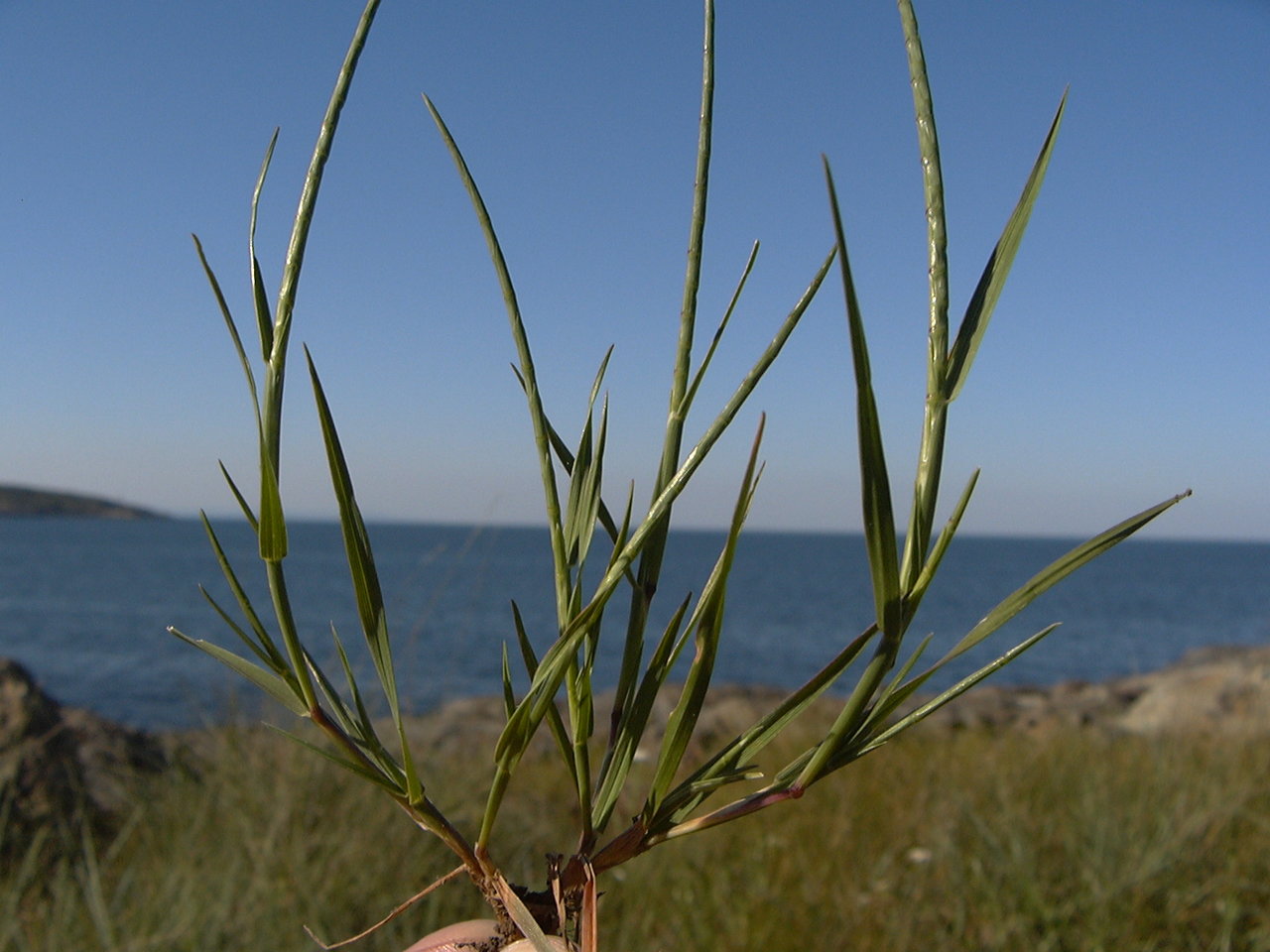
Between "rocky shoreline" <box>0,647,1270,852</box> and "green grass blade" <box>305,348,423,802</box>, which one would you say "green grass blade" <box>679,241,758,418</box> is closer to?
"green grass blade" <box>305,348,423,802</box>

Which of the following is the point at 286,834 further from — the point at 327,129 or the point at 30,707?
the point at 327,129

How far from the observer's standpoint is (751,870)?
264 centimetres

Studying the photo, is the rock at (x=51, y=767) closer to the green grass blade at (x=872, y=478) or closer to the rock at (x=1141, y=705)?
the green grass blade at (x=872, y=478)

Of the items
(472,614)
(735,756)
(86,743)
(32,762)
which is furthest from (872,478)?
(472,614)

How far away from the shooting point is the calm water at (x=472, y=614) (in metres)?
9.45

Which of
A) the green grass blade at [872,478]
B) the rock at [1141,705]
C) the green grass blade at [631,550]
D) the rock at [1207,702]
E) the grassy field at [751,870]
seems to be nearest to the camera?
the green grass blade at [872,478]

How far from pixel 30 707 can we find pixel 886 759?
3.46 meters

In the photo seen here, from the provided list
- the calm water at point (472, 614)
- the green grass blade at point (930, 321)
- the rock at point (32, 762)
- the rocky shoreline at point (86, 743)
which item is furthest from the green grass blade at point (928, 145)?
the rock at point (32, 762)

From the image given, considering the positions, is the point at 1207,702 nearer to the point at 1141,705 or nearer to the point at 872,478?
the point at 1141,705

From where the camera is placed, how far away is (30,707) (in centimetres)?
347

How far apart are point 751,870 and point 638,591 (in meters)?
2.44

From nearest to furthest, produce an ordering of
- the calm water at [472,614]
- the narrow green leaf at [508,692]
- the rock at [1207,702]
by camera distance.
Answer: the narrow green leaf at [508,692], the rock at [1207,702], the calm water at [472,614]

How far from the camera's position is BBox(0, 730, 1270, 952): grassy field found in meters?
2.22

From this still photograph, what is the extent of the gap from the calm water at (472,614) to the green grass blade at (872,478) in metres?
0.91
